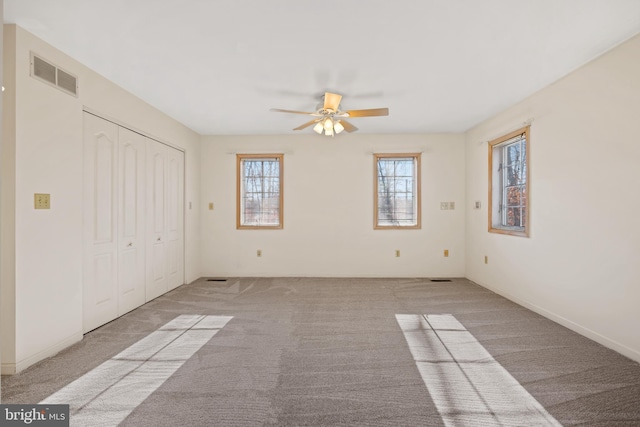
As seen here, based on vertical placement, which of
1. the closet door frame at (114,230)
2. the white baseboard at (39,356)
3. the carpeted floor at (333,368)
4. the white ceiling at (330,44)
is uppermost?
the white ceiling at (330,44)

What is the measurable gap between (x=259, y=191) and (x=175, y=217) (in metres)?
1.52

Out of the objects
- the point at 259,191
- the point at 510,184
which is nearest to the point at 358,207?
the point at 259,191

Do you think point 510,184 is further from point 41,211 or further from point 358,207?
point 41,211

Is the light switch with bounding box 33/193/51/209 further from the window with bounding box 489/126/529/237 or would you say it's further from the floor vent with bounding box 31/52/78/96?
the window with bounding box 489/126/529/237

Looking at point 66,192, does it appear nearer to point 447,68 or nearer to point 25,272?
point 25,272

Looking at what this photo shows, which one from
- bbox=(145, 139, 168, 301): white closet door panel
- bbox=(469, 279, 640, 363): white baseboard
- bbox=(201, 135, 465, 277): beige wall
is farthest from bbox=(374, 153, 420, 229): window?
bbox=(145, 139, 168, 301): white closet door panel

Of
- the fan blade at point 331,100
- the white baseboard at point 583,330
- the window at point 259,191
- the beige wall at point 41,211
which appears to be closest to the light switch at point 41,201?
the beige wall at point 41,211

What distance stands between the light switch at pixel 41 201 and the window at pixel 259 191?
338cm

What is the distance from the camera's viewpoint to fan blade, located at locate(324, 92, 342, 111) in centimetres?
349

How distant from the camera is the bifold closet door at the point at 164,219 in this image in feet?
14.5

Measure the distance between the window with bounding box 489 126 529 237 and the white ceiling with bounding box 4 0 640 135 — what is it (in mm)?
687

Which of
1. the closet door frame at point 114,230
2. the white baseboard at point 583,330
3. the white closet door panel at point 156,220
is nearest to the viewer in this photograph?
the white baseboard at point 583,330

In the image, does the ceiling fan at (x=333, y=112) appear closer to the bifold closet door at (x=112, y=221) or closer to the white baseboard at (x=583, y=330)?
the bifold closet door at (x=112, y=221)

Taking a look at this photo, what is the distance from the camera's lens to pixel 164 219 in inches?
189
